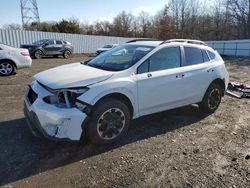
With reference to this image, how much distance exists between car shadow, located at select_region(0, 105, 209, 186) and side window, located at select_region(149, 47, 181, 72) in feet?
3.86

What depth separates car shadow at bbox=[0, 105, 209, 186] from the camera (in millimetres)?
3543

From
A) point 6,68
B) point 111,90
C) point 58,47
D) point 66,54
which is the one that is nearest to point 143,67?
point 111,90

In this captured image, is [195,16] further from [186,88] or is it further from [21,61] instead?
[186,88]

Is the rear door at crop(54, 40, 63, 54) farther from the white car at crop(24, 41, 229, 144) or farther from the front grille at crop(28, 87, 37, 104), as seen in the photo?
the front grille at crop(28, 87, 37, 104)

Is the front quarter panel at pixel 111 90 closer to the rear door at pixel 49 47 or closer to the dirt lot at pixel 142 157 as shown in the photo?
the dirt lot at pixel 142 157

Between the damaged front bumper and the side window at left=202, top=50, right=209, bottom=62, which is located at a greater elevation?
the side window at left=202, top=50, right=209, bottom=62

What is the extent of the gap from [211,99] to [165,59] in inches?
67.2

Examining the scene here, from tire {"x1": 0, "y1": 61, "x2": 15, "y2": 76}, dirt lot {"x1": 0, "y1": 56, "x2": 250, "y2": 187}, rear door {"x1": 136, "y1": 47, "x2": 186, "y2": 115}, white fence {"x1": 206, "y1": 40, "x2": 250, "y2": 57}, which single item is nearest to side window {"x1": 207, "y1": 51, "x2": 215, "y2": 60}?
rear door {"x1": 136, "y1": 47, "x2": 186, "y2": 115}

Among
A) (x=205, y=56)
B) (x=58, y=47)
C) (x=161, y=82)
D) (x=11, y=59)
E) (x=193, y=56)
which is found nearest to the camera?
(x=161, y=82)

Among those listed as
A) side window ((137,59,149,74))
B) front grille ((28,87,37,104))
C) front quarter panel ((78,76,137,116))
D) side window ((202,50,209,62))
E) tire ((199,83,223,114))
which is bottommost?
tire ((199,83,223,114))

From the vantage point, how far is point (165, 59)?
5023mm

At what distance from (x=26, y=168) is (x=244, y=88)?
7278mm

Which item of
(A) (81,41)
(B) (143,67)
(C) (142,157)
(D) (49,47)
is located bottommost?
(C) (142,157)

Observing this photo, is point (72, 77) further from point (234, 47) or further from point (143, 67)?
point (234, 47)
